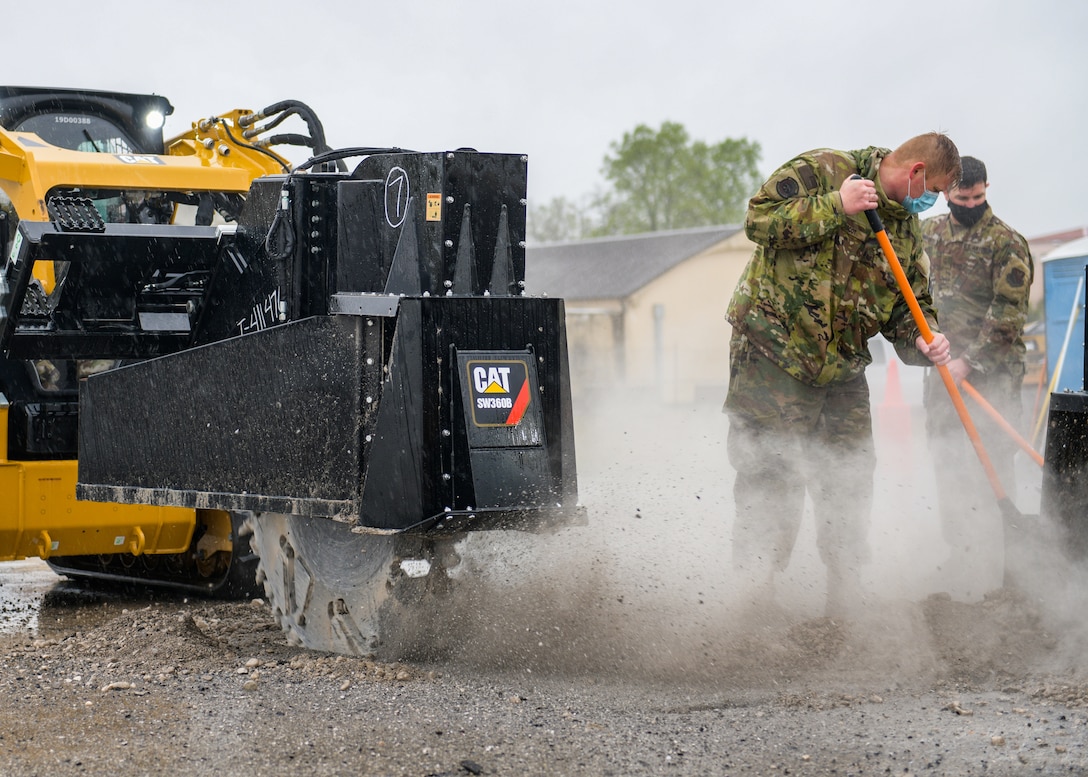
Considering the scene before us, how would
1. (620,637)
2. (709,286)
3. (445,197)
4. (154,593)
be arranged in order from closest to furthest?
(445,197) < (620,637) < (154,593) < (709,286)

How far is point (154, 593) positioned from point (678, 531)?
2736 mm

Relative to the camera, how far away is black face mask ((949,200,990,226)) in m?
6.22

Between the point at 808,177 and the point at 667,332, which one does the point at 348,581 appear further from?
the point at 667,332

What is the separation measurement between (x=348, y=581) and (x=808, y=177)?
90.3 inches

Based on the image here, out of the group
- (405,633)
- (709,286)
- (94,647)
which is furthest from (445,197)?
(709,286)

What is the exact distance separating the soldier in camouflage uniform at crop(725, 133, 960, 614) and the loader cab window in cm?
322

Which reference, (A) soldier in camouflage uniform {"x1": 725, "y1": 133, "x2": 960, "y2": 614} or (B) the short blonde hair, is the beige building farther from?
(B) the short blonde hair

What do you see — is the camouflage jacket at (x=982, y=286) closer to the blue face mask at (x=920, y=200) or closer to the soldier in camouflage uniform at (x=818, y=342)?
the soldier in camouflage uniform at (x=818, y=342)

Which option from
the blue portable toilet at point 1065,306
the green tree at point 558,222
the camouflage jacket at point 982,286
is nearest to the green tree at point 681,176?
the green tree at point 558,222

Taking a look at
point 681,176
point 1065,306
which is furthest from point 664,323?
point 681,176

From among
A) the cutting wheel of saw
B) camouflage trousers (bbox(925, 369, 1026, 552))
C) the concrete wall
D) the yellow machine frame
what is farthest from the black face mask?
the concrete wall

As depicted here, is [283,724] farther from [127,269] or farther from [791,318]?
[791,318]

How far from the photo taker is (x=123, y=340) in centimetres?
458

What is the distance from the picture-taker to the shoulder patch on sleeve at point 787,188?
4.63m
